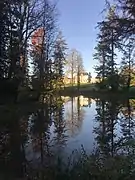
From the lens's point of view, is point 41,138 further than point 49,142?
Yes

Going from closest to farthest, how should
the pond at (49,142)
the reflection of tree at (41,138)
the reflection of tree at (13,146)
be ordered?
1. the reflection of tree at (13,146)
2. the pond at (49,142)
3. the reflection of tree at (41,138)

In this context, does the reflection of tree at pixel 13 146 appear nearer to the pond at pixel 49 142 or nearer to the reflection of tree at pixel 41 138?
the pond at pixel 49 142

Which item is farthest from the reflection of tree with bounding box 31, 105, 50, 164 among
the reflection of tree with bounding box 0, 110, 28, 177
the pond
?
the reflection of tree with bounding box 0, 110, 28, 177

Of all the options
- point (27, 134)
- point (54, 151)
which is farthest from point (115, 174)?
point (27, 134)

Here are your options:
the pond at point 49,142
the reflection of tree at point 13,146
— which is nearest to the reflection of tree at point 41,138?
the pond at point 49,142

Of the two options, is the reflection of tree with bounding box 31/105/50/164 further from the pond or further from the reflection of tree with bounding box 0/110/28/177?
the reflection of tree with bounding box 0/110/28/177

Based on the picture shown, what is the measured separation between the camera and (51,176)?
23.0 feet

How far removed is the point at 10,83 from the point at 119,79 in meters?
29.0

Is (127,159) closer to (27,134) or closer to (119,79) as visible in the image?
(27,134)

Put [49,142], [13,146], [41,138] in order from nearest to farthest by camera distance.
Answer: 1. [13,146]
2. [49,142]
3. [41,138]

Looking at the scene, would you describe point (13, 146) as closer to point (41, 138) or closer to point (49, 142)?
point (49, 142)

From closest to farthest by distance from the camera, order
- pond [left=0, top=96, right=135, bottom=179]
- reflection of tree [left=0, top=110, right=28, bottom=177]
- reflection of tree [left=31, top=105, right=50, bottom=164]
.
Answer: reflection of tree [left=0, top=110, right=28, bottom=177] → pond [left=0, top=96, right=135, bottom=179] → reflection of tree [left=31, top=105, right=50, bottom=164]

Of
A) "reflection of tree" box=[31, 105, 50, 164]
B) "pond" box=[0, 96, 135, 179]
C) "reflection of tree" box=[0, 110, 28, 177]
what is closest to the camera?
"reflection of tree" box=[0, 110, 28, 177]

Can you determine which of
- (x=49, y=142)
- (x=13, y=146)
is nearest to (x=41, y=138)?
(x=49, y=142)
